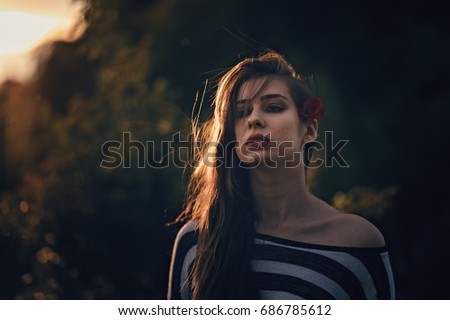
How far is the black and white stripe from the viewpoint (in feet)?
10.0

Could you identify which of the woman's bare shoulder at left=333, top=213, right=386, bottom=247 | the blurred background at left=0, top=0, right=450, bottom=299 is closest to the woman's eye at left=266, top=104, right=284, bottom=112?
the woman's bare shoulder at left=333, top=213, right=386, bottom=247

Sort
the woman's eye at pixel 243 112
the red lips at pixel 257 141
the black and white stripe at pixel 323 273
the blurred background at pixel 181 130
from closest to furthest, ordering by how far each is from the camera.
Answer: the black and white stripe at pixel 323 273 < the red lips at pixel 257 141 < the woman's eye at pixel 243 112 < the blurred background at pixel 181 130

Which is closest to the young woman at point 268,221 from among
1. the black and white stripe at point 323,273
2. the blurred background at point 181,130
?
the black and white stripe at point 323,273

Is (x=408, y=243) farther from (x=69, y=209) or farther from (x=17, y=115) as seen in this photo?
(x=17, y=115)

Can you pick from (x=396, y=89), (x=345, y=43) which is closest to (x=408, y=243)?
(x=396, y=89)

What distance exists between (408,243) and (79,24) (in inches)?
143

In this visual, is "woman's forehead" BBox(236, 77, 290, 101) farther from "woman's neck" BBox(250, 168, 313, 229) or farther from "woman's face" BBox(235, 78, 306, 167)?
"woman's neck" BBox(250, 168, 313, 229)

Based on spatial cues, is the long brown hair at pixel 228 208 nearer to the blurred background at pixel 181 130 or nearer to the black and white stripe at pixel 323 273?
the black and white stripe at pixel 323 273

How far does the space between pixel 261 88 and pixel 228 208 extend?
635mm

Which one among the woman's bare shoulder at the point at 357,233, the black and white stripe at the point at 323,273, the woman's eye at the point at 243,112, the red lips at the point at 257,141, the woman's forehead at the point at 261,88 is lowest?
the black and white stripe at the point at 323,273

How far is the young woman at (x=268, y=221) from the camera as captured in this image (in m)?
3.08

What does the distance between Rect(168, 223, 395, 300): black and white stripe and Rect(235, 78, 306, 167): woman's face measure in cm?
42

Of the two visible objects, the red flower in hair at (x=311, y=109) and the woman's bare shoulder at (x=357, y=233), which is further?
the red flower in hair at (x=311, y=109)

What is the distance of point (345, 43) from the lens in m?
6.41
